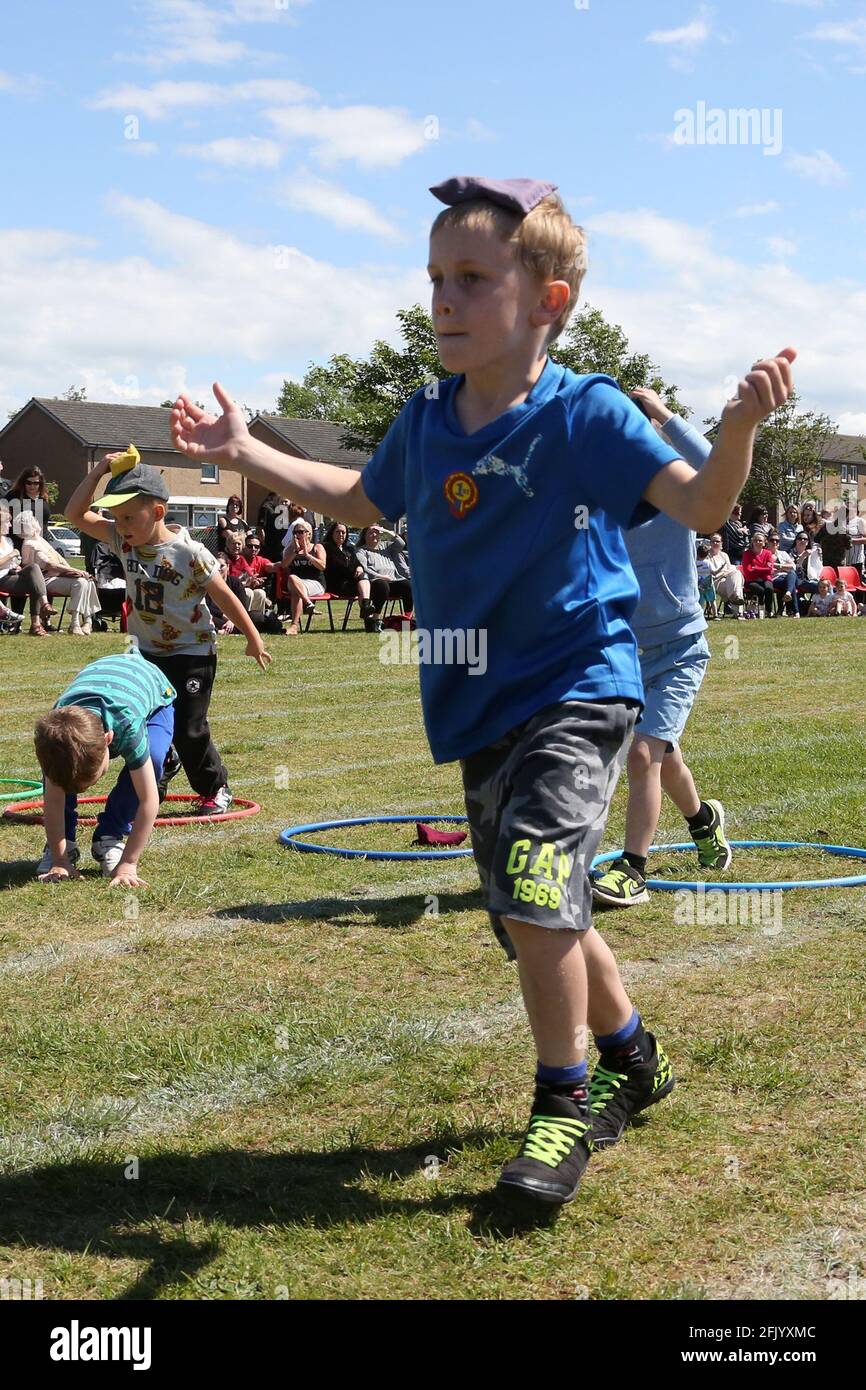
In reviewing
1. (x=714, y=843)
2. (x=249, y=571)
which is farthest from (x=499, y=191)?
(x=249, y=571)

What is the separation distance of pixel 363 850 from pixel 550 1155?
4.02 m

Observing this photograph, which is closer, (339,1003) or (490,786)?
(490,786)

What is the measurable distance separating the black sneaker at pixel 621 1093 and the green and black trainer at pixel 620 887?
2039 mm

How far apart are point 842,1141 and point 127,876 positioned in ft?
12.4

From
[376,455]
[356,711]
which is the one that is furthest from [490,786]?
[356,711]

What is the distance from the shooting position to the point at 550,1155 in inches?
134

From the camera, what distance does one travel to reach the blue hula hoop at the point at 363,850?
7.18 metres

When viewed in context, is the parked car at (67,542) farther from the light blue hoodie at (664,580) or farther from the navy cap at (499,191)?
the navy cap at (499,191)

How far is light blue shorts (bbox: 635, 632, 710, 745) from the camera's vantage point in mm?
6449

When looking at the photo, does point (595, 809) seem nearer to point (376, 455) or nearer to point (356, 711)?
point (376, 455)

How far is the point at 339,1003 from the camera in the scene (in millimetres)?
4895

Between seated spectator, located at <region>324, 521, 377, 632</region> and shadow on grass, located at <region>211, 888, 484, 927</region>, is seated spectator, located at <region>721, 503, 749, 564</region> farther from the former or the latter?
shadow on grass, located at <region>211, 888, 484, 927</region>

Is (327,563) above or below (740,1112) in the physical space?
above

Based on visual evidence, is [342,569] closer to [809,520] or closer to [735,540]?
[735,540]
